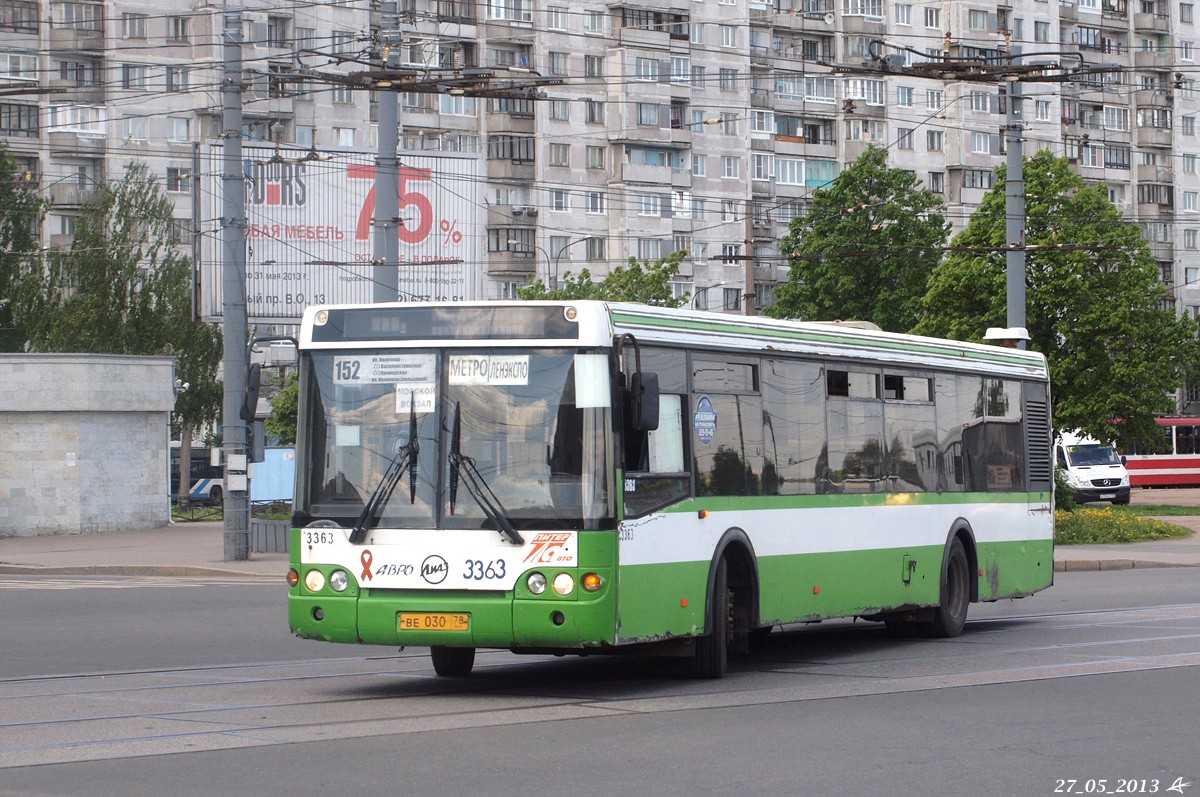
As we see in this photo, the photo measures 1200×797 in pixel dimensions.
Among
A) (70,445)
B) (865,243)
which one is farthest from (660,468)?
(865,243)

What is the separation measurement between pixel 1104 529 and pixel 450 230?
19216mm

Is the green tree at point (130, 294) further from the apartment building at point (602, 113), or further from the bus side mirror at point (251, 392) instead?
the bus side mirror at point (251, 392)

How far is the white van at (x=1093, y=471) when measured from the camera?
189ft

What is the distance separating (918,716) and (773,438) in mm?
3727

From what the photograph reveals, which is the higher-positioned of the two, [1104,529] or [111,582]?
[1104,529]

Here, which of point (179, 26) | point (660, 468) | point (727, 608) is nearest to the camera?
point (660, 468)

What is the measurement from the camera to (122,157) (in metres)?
82.5

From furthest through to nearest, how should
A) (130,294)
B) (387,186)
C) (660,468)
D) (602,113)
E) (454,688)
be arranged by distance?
(602,113)
(130,294)
(387,186)
(454,688)
(660,468)

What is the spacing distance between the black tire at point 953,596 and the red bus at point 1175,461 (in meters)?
A: 62.0

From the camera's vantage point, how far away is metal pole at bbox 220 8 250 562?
3055 centimetres

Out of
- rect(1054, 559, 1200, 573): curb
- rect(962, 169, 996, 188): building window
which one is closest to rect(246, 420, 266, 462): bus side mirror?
rect(1054, 559, 1200, 573): curb

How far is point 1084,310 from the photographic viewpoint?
51656mm

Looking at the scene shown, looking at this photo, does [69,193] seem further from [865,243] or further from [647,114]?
[865,243]

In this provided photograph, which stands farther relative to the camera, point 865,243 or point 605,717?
point 865,243
